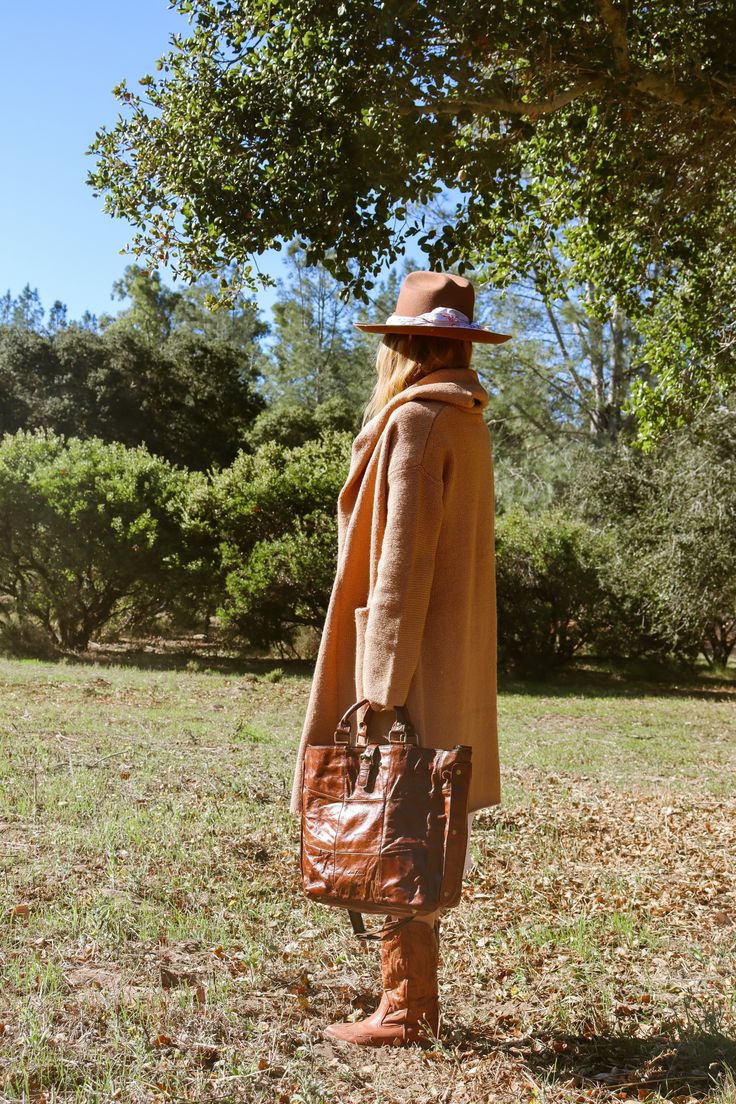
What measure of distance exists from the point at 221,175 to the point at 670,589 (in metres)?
12.1

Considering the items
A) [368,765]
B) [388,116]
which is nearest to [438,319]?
[368,765]

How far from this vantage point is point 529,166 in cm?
902

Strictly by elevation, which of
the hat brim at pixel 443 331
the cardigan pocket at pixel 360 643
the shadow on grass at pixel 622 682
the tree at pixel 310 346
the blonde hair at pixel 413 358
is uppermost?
Answer: the tree at pixel 310 346

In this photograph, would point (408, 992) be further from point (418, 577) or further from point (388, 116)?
point (388, 116)

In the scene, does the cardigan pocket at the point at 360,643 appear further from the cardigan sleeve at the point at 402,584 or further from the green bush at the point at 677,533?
the green bush at the point at 677,533

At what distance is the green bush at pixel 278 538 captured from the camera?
50.6ft

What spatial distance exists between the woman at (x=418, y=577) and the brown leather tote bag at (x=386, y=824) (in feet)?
0.43

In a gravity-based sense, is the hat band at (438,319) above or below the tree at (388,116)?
below

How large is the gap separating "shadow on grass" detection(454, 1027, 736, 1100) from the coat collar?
185 centimetres

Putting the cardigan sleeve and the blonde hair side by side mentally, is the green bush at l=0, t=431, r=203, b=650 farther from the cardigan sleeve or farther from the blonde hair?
the cardigan sleeve

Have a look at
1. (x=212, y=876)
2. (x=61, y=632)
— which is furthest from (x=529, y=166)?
(x=61, y=632)

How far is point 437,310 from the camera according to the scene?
3.16 metres

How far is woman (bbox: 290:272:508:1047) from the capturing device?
2959 millimetres

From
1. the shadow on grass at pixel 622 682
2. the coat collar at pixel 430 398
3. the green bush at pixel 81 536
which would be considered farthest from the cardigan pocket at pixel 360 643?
the green bush at pixel 81 536
